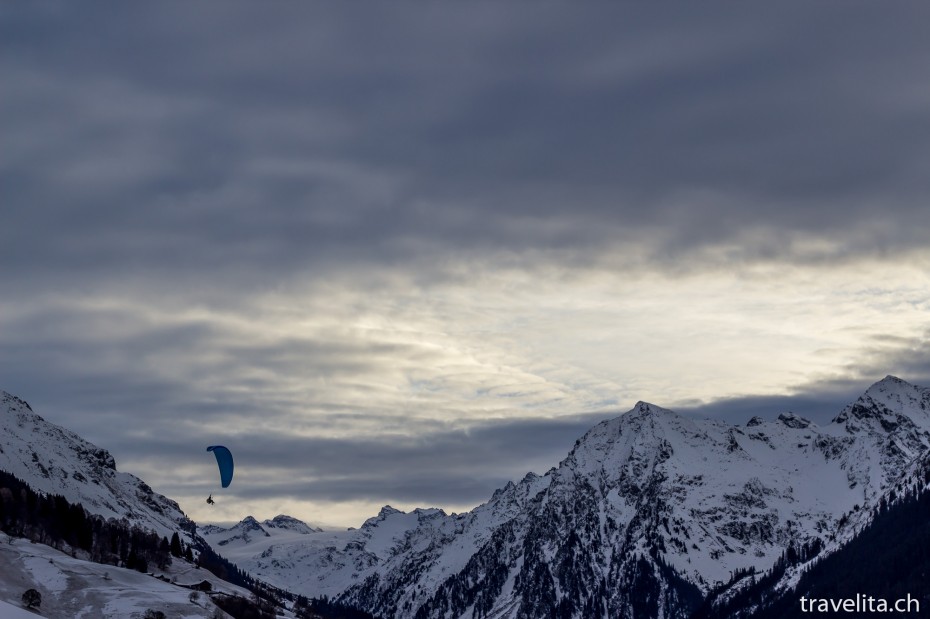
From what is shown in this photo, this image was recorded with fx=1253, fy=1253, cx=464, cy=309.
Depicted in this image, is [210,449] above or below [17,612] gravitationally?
above

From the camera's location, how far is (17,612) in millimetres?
179875

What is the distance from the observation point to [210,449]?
655 ft

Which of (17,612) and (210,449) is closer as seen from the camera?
(17,612)

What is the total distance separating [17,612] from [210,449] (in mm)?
37376
